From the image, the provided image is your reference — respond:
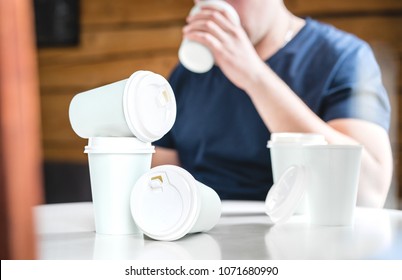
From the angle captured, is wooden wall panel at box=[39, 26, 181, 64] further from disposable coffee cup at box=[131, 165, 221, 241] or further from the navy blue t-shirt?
disposable coffee cup at box=[131, 165, 221, 241]

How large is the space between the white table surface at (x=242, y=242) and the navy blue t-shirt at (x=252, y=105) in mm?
460

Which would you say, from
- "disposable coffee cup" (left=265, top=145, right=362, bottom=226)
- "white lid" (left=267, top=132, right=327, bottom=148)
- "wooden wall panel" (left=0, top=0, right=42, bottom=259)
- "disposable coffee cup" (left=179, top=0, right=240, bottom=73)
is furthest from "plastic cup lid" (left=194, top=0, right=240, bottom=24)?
"wooden wall panel" (left=0, top=0, right=42, bottom=259)

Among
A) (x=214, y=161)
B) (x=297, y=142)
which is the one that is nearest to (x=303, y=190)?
(x=297, y=142)

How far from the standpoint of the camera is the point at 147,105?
25.6 inches

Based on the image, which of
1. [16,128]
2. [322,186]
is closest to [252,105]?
[322,186]

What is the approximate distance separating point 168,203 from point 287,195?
0.54 ft

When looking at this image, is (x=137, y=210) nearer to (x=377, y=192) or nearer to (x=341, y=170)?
(x=341, y=170)

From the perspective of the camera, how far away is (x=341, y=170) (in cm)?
71

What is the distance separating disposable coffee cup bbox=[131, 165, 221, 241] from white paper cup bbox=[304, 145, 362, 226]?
165 mm

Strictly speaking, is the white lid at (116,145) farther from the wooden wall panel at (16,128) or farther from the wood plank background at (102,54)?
the wood plank background at (102,54)

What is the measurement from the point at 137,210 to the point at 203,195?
0.08m

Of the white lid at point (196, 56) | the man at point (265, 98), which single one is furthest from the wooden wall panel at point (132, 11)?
the white lid at point (196, 56)

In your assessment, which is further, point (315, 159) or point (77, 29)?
point (77, 29)

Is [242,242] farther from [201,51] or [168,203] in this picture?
[201,51]
